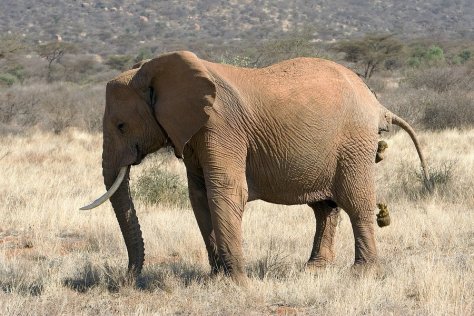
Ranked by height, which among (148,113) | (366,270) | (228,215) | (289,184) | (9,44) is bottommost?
(366,270)

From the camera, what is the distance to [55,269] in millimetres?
6734

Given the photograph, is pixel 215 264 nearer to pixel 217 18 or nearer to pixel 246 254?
pixel 246 254

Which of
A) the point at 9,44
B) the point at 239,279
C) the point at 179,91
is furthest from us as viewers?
the point at 9,44

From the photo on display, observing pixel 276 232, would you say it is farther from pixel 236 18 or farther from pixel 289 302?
pixel 236 18

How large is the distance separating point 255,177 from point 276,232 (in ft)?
8.59

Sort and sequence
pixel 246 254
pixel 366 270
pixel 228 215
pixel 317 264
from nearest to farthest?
1. pixel 228 215
2. pixel 366 270
3. pixel 317 264
4. pixel 246 254

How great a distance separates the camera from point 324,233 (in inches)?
278

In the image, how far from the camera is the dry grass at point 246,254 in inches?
217

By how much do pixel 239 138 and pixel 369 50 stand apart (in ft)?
124

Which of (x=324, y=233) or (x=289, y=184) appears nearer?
(x=289, y=184)

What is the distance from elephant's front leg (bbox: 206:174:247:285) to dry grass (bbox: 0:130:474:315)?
201 millimetres

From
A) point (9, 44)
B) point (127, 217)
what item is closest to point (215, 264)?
point (127, 217)

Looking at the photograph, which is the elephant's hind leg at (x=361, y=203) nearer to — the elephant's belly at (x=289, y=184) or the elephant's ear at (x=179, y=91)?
the elephant's belly at (x=289, y=184)

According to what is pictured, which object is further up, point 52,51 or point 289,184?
point 289,184
